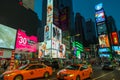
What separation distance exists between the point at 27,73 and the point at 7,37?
38.3ft

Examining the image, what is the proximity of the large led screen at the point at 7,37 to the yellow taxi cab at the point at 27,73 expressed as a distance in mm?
9665

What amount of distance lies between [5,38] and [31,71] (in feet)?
36.4

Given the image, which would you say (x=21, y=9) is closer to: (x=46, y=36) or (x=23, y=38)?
(x=46, y=36)

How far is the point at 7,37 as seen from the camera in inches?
870

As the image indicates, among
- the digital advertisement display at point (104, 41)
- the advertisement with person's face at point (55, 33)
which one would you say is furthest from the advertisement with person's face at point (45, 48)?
the digital advertisement display at point (104, 41)

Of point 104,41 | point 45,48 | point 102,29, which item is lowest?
point 45,48

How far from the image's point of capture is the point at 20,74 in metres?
11.7

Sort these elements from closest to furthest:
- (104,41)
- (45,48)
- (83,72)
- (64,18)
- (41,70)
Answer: (83,72) → (41,70) → (45,48) → (64,18) → (104,41)

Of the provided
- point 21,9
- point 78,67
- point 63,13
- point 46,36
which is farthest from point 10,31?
point 21,9

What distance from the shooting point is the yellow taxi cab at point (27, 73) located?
11085 millimetres

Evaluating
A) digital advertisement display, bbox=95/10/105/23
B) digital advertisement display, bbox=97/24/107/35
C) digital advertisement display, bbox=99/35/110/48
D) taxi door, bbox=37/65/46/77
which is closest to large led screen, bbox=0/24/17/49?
taxi door, bbox=37/65/46/77

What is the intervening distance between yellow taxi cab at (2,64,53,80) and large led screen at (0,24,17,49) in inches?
381

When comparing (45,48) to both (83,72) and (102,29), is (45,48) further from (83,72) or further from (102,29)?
(102,29)

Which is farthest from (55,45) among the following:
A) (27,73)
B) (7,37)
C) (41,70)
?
(27,73)
